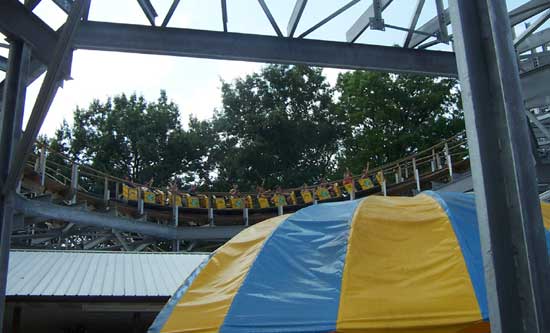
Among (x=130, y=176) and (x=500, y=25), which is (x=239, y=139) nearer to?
(x=130, y=176)

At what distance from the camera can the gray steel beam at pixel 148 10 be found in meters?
7.11

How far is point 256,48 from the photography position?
293 inches

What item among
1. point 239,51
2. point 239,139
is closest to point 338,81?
point 239,139

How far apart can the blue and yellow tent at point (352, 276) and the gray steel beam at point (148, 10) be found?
11.9ft

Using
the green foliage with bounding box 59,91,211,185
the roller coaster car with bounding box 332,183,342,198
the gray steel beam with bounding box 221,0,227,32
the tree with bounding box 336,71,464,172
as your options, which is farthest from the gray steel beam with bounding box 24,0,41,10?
the green foliage with bounding box 59,91,211,185

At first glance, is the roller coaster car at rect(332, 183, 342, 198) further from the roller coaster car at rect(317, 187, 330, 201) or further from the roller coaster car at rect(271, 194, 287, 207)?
the roller coaster car at rect(271, 194, 287, 207)

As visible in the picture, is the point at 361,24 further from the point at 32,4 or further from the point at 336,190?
the point at 336,190

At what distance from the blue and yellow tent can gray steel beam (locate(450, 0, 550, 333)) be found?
0.87 metres

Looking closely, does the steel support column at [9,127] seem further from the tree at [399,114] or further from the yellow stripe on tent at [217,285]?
the tree at [399,114]

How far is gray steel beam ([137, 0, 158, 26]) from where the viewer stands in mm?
7105

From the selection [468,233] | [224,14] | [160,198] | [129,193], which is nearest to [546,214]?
[468,233]

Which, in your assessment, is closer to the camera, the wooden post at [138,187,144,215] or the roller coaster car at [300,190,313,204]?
the wooden post at [138,187,144,215]

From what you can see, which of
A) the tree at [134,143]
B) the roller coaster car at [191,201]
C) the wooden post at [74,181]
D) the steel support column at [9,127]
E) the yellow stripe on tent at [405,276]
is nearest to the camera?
the yellow stripe on tent at [405,276]

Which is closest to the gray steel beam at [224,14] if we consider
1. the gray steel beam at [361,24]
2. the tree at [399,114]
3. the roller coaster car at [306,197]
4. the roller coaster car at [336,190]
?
the gray steel beam at [361,24]
